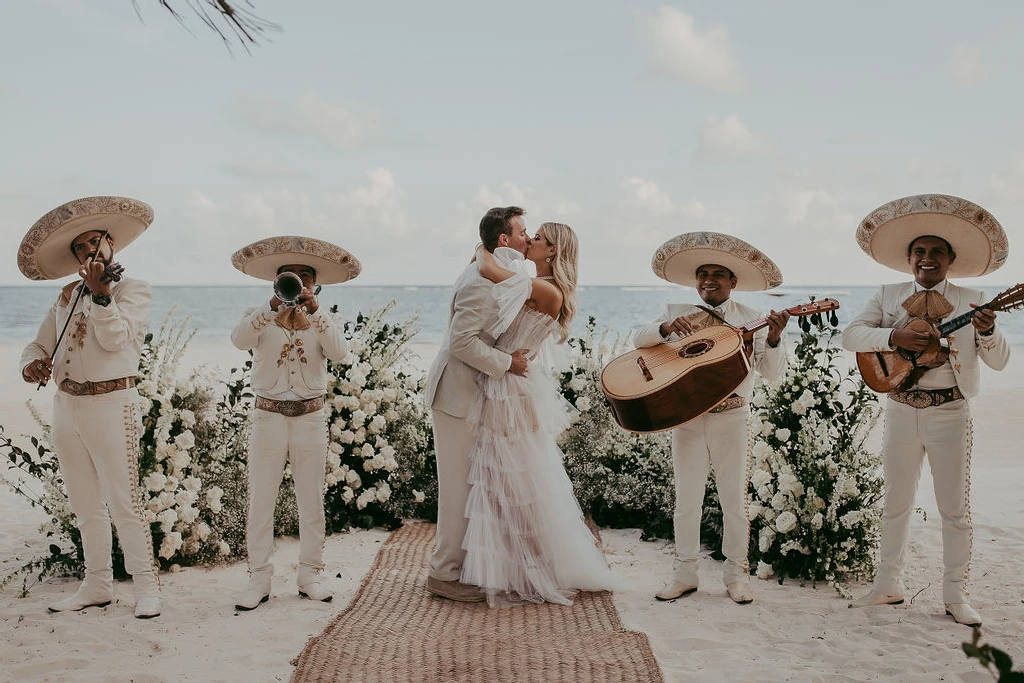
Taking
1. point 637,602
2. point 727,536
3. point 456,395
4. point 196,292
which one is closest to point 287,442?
point 456,395

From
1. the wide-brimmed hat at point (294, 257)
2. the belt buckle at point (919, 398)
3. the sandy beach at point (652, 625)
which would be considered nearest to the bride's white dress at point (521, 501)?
the sandy beach at point (652, 625)

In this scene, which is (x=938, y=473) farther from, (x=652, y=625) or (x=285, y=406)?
(x=285, y=406)

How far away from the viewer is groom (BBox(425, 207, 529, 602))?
504cm

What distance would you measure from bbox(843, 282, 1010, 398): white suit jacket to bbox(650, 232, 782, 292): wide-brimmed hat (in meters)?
0.54

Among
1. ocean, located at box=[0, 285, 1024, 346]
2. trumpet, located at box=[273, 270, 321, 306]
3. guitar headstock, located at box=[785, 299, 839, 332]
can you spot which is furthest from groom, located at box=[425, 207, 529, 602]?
ocean, located at box=[0, 285, 1024, 346]

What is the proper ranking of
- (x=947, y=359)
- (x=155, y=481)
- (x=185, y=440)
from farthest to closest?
1. (x=185, y=440)
2. (x=155, y=481)
3. (x=947, y=359)

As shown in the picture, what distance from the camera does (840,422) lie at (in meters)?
5.92

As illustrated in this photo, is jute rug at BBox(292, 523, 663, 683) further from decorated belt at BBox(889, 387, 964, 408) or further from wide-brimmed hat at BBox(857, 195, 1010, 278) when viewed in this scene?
wide-brimmed hat at BBox(857, 195, 1010, 278)

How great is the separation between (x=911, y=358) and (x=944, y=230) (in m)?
0.70

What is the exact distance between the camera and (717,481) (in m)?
5.33

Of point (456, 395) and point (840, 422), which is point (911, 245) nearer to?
point (840, 422)

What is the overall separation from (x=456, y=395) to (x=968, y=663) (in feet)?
9.54

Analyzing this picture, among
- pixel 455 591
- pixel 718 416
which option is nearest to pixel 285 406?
pixel 455 591

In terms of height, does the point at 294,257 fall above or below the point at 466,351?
above
